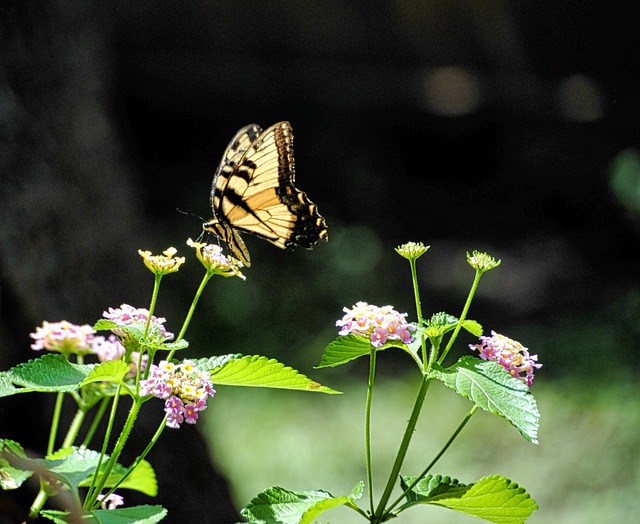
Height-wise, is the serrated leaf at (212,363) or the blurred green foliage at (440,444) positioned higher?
the blurred green foliage at (440,444)

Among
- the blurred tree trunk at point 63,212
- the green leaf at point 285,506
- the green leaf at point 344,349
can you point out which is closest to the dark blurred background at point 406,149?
the blurred tree trunk at point 63,212

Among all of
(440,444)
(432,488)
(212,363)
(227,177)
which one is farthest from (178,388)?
(440,444)

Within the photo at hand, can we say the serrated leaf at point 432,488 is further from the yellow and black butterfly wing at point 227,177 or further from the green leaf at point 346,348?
the yellow and black butterfly wing at point 227,177

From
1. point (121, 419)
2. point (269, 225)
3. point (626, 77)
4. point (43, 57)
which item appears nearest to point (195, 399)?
point (269, 225)

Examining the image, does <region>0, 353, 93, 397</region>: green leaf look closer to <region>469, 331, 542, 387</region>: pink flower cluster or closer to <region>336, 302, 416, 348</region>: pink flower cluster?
<region>336, 302, 416, 348</region>: pink flower cluster

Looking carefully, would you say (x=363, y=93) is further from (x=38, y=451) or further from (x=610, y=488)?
(x=38, y=451)

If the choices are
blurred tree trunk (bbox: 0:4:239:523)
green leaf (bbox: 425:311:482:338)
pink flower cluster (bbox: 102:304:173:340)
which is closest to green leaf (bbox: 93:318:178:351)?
pink flower cluster (bbox: 102:304:173:340)
